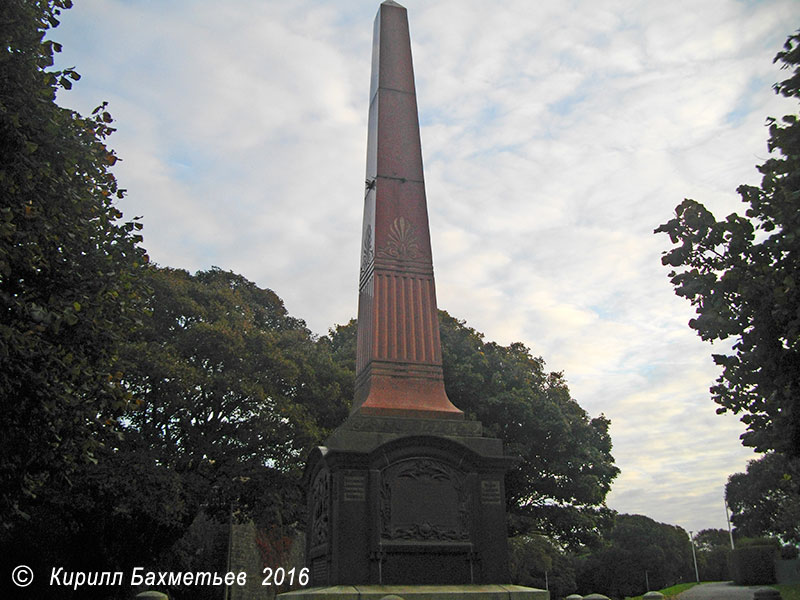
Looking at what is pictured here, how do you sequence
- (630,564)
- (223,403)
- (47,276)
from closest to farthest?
1. (47,276)
2. (223,403)
3. (630,564)

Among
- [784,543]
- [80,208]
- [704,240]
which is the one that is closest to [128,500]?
[80,208]

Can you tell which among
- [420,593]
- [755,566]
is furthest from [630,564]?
[420,593]

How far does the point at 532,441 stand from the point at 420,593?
14618 millimetres

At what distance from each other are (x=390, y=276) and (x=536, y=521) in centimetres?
1441

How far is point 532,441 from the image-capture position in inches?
793

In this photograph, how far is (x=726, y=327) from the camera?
632 centimetres

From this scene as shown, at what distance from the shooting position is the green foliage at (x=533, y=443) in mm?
19734

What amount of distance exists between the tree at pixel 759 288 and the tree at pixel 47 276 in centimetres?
635

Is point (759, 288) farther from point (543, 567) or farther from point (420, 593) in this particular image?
point (543, 567)

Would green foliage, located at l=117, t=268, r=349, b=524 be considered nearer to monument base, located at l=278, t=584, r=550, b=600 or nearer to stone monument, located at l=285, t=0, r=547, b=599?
stone monument, located at l=285, t=0, r=547, b=599

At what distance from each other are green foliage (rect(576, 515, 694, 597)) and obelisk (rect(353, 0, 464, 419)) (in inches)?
1441

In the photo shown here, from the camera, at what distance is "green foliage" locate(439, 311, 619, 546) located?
1973cm

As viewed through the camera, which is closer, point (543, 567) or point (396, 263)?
point (396, 263)

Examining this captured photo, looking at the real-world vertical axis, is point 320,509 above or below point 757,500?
below
